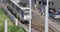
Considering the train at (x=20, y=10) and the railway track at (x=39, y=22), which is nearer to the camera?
the railway track at (x=39, y=22)

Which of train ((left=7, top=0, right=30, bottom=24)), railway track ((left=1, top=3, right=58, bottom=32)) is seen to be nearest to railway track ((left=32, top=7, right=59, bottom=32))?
railway track ((left=1, top=3, right=58, bottom=32))

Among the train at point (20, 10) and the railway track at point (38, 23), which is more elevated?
the train at point (20, 10)

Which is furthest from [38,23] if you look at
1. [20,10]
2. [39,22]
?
[20,10]

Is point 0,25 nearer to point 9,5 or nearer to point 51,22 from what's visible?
point 51,22

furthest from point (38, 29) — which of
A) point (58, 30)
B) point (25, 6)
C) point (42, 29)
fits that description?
point (25, 6)

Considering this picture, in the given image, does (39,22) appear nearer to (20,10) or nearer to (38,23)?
(38,23)

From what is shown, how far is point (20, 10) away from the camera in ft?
19.7

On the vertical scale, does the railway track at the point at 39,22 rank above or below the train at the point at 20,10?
below

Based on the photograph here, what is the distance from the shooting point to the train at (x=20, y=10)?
5.85 m

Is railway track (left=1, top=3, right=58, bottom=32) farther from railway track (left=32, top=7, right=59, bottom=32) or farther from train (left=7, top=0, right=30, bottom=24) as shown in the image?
train (left=7, top=0, right=30, bottom=24)

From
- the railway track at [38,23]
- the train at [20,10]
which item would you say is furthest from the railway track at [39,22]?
the train at [20,10]

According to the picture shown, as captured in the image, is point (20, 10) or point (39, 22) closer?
point (39, 22)

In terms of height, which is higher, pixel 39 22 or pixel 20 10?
pixel 20 10

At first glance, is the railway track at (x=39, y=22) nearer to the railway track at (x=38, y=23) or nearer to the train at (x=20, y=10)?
the railway track at (x=38, y=23)
